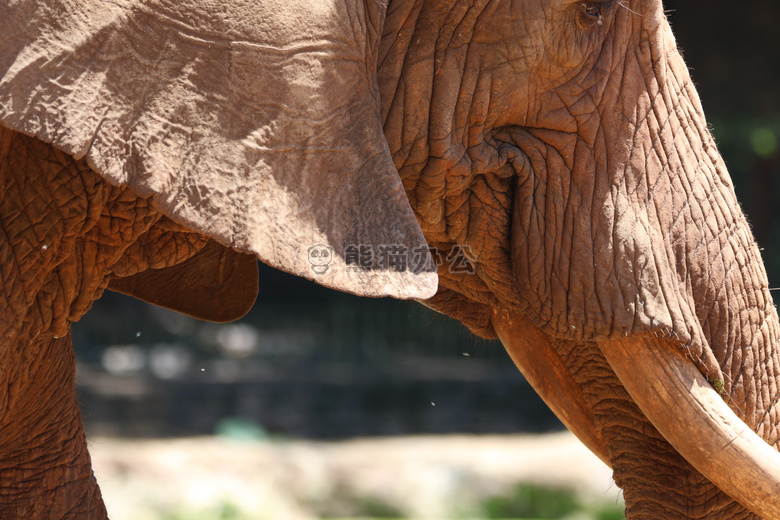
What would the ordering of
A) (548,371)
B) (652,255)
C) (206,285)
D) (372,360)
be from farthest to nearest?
1. (372,360)
2. (206,285)
3. (548,371)
4. (652,255)

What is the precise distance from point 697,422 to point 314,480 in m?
2.99

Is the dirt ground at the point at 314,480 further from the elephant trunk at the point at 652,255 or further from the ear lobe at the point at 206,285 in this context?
the elephant trunk at the point at 652,255

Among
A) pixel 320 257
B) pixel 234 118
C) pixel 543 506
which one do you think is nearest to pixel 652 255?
pixel 320 257

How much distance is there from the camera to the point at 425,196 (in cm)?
179

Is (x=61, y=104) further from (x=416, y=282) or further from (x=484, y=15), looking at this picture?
(x=484, y=15)

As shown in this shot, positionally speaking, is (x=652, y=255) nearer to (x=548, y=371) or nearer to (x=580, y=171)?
(x=580, y=171)

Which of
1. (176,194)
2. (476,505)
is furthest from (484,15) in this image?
(476,505)

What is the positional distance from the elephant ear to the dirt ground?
2923 mm

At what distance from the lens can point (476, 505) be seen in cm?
448

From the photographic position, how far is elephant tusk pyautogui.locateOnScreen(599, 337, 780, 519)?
1734mm

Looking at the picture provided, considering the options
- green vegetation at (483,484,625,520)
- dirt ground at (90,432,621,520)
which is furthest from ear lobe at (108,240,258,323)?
green vegetation at (483,484,625,520)

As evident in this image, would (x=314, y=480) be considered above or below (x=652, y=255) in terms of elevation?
below

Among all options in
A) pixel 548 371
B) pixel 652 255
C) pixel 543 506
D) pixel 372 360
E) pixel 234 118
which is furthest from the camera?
pixel 372 360

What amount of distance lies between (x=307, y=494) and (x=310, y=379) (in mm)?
1710
